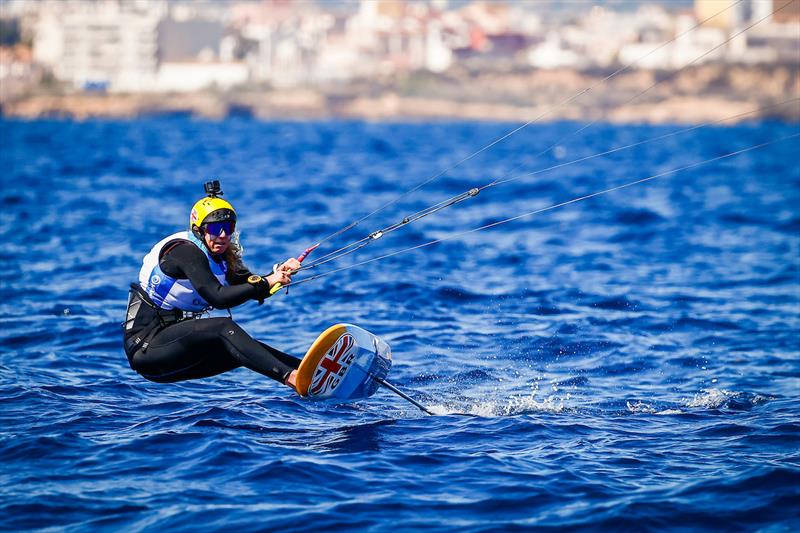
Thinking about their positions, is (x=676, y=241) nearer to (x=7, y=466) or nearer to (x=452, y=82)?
(x=7, y=466)

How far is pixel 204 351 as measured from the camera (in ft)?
28.0

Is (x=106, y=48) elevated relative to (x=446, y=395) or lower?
elevated

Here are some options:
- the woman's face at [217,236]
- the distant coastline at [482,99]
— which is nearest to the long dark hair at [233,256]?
the woman's face at [217,236]

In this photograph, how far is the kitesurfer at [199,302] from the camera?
8133mm

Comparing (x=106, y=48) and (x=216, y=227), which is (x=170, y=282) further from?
(x=106, y=48)

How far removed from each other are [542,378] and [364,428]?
8.31 ft

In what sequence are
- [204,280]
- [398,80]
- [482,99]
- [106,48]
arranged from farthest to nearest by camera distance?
1. [106,48]
2. [398,80]
3. [482,99]
4. [204,280]

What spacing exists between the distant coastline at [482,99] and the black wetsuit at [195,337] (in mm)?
149984

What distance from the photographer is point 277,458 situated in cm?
766

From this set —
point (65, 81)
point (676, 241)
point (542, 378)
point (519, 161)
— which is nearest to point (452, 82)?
point (65, 81)

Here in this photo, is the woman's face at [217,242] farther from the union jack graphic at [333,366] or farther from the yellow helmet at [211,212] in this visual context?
the union jack graphic at [333,366]

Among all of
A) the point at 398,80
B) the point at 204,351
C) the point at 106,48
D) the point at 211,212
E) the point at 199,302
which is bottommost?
the point at 204,351

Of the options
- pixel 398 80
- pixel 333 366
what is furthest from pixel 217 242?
pixel 398 80

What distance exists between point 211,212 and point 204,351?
3.68ft
